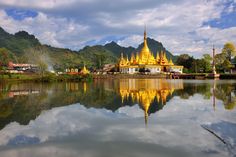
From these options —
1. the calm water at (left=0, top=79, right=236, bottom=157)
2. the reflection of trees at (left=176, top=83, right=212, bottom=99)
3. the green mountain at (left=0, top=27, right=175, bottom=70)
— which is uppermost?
the green mountain at (left=0, top=27, right=175, bottom=70)

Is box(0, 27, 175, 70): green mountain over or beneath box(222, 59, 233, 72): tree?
over

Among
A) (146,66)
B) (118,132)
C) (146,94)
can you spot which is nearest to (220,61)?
(146,66)

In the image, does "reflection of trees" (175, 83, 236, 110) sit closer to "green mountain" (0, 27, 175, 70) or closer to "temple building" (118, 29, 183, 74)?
"green mountain" (0, 27, 175, 70)

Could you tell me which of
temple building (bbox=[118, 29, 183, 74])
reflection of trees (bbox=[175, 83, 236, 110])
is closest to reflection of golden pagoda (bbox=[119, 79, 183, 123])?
reflection of trees (bbox=[175, 83, 236, 110])

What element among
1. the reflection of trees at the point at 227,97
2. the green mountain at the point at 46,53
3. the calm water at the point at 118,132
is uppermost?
the green mountain at the point at 46,53

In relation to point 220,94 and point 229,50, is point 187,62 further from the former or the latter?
point 220,94

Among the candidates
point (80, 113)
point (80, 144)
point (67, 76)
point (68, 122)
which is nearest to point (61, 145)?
point (80, 144)

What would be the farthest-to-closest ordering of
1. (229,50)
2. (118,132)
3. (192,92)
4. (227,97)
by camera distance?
(229,50) → (192,92) → (227,97) → (118,132)

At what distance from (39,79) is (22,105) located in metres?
32.3

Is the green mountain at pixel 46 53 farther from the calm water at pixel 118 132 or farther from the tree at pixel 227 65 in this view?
the calm water at pixel 118 132

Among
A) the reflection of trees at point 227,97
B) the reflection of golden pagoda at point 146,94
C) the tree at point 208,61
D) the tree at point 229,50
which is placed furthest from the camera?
the tree at point 208,61

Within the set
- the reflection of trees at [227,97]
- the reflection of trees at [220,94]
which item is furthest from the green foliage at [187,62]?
the reflection of trees at [227,97]

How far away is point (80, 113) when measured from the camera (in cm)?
1416

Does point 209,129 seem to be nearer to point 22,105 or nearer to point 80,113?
point 80,113
